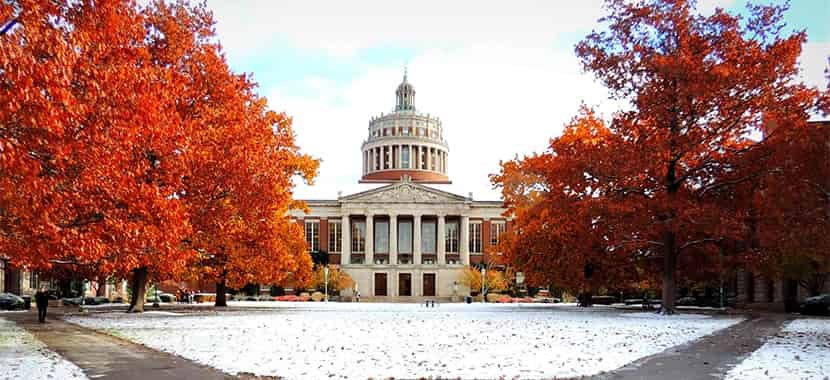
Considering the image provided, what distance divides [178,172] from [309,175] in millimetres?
19648

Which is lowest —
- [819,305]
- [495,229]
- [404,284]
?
[404,284]

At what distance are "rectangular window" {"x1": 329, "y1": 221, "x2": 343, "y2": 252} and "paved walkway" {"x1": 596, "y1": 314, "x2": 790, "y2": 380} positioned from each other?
92.7m

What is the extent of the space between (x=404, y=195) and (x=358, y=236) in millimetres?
8973

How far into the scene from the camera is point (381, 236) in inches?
4572

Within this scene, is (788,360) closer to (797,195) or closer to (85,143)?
(797,195)

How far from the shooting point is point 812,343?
20.6m

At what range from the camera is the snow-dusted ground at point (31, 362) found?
13.6 metres

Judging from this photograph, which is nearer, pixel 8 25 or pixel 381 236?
pixel 8 25

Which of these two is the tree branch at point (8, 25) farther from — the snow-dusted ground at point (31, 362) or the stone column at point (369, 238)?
the stone column at point (369, 238)

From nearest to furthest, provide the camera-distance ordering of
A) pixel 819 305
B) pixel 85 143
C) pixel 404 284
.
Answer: pixel 85 143
pixel 819 305
pixel 404 284

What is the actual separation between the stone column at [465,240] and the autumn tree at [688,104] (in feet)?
246

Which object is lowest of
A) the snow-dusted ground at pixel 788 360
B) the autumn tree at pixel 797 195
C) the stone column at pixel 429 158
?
the snow-dusted ground at pixel 788 360

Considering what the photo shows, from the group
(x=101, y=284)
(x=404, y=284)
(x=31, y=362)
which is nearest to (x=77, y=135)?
(x=31, y=362)

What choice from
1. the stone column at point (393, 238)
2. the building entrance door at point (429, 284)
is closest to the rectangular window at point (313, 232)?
the stone column at point (393, 238)
